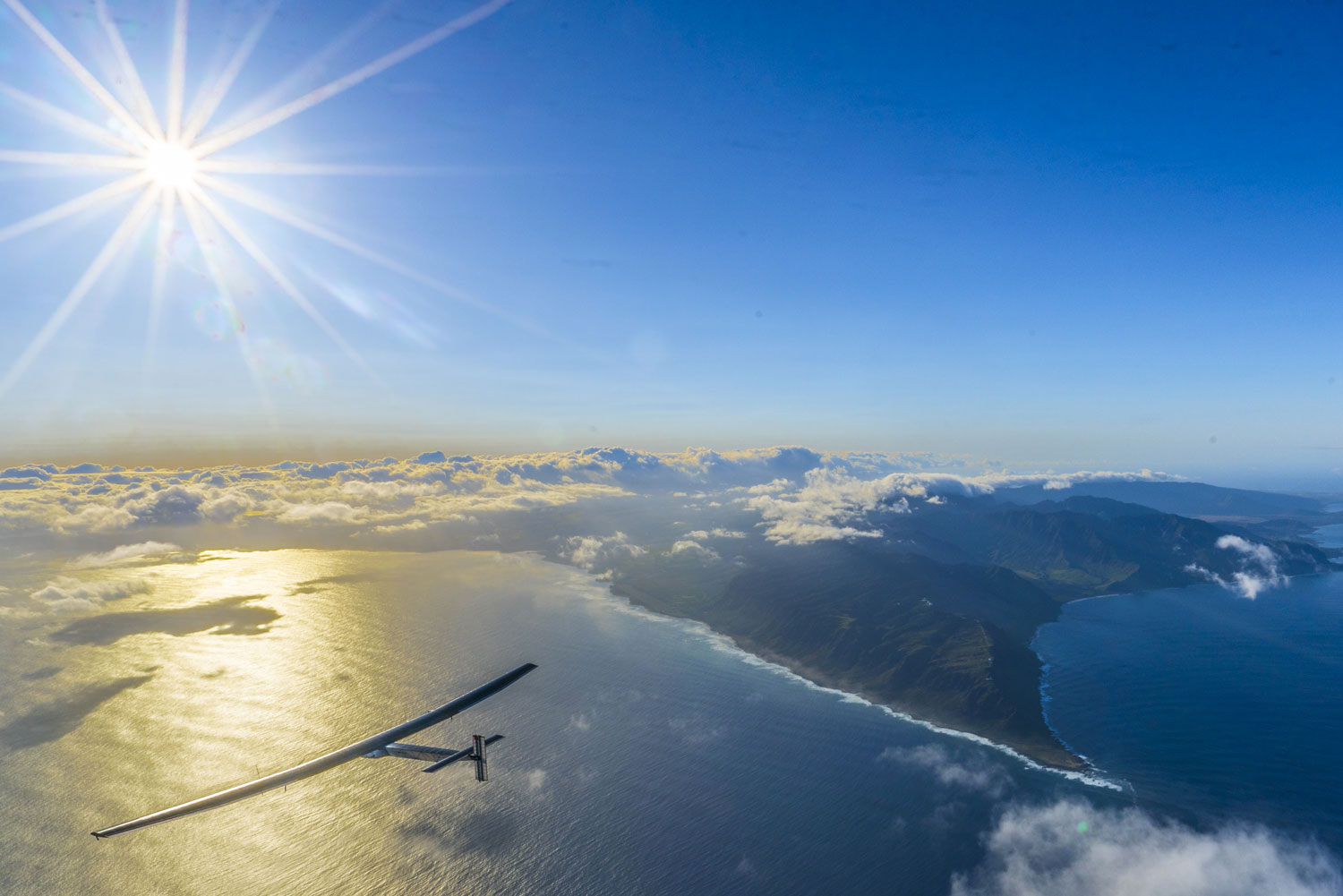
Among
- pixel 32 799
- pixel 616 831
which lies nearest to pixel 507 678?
pixel 616 831

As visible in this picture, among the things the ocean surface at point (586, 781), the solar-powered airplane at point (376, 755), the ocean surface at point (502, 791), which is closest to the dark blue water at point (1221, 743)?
the ocean surface at point (586, 781)

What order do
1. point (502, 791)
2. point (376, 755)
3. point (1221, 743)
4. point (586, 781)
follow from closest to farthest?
point (376, 755), point (502, 791), point (586, 781), point (1221, 743)

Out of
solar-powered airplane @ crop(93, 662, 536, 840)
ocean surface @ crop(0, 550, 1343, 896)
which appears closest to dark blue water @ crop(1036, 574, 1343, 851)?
ocean surface @ crop(0, 550, 1343, 896)

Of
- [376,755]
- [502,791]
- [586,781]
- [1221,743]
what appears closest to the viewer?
[376,755]

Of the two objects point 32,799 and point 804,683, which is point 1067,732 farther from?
point 32,799

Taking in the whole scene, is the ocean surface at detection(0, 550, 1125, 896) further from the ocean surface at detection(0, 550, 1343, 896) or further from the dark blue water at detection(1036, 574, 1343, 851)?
the dark blue water at detection(1036, 574, 1343, 851)

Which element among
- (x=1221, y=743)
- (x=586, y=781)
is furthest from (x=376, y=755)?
(x=1221, y=743)

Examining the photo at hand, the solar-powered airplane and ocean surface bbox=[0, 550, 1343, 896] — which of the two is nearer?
the solar-powered airplane

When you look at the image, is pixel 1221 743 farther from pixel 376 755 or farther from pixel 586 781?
pixel 376 755

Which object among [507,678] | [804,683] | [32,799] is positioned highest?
[507,678]

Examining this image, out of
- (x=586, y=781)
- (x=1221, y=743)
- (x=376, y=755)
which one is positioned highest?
(x=376, y=755)

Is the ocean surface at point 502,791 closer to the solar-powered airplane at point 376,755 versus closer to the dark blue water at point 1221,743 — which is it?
the dark blue water at point 1221,743
